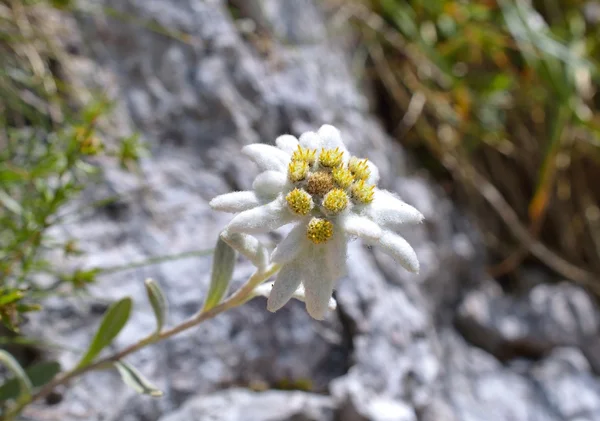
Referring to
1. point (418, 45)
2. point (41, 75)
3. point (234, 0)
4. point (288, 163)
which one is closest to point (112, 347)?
point (288, 163)

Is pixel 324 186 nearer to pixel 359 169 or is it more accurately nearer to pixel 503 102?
pixel 359 169

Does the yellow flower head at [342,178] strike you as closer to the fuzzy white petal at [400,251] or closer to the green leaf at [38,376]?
the fuzzy white petal at [400,251]

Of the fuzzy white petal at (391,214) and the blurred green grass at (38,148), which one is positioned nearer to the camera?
the fuzzy white petal at (391,214)

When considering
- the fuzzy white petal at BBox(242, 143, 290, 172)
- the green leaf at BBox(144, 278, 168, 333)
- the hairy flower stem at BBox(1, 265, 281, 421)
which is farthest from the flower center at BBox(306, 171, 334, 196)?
the green leaf at BBox(144, 278, 168, 333)

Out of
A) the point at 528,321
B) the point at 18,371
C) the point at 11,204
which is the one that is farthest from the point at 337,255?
the point at 528,321

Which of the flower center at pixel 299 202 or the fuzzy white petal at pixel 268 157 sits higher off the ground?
the fuzzy white petal at pixel 268 157

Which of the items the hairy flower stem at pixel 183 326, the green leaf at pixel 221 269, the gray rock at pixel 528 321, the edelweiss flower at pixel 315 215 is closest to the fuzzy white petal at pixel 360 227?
the edelweiss flower at pixel 315 215
